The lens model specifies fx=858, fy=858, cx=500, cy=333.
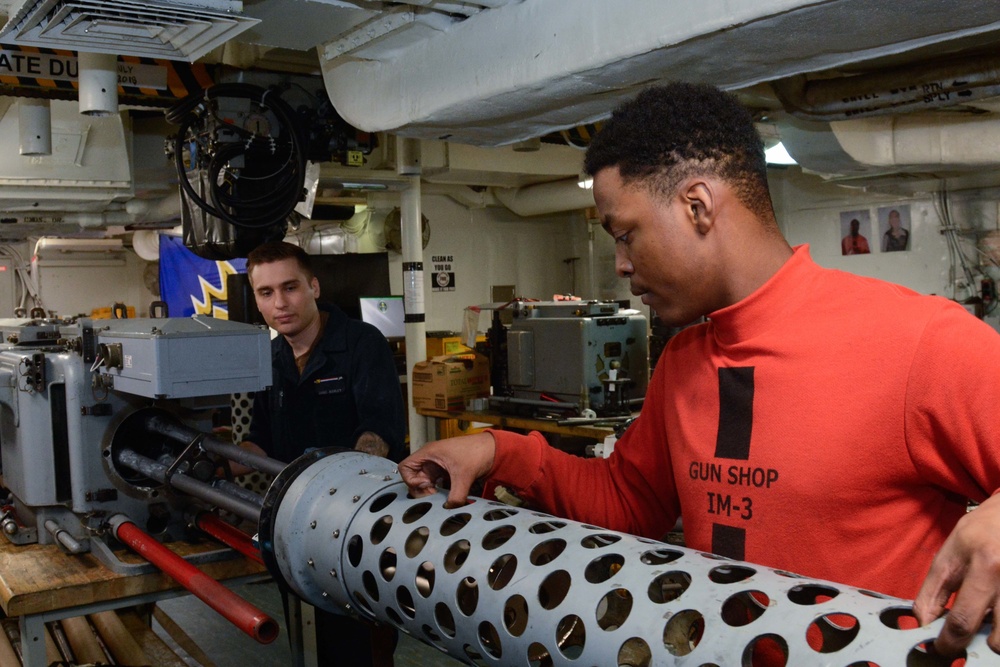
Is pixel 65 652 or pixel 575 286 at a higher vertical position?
A: pixel 575 286

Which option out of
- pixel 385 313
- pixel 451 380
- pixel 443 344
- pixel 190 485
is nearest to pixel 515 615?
pixel 190 485

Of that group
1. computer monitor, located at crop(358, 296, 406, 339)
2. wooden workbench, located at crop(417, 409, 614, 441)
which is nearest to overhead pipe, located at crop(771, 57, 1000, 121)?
wooden workbench, located at crop(417, 409, 614, 441)

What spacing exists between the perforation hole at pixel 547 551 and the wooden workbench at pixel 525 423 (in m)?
3.19

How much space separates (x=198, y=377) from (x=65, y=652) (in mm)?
1794

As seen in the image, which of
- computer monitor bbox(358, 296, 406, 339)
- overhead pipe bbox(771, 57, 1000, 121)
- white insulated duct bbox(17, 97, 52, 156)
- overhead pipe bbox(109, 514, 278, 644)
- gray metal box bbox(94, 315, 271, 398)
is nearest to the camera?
overhead pipe bbox(109, 514, 278, 644)

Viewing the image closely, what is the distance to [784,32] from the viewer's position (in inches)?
70.3

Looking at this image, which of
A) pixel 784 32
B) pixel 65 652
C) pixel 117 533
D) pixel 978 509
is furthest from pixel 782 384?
pixel 65 652

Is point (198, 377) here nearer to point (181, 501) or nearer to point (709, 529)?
point (181, 501)

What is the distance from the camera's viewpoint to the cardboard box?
5.34 metres

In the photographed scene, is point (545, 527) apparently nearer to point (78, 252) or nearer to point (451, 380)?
point (451, 380)

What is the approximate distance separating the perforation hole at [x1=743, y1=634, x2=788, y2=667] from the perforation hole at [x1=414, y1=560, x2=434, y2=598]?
0.43 meters

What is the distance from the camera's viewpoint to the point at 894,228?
6.07 metres

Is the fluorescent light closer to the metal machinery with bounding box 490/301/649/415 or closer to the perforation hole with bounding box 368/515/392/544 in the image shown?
the metal machinery with bounding box 490/301/649/415

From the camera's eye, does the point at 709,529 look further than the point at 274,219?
No
